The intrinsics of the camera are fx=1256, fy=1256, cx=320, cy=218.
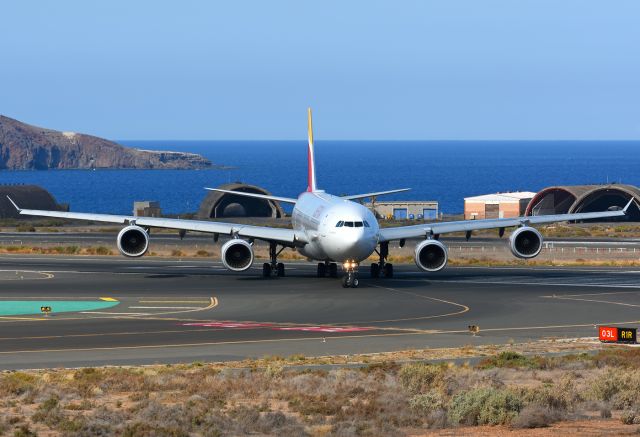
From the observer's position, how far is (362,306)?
5372cm

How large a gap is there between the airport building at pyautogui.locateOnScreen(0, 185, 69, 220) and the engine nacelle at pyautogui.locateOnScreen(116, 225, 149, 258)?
80392 millimetres

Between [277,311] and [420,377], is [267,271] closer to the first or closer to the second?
Result: [277,311]

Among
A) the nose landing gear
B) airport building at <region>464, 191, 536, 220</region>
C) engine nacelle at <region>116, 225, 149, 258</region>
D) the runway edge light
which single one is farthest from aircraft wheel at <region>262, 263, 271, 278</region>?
airport building at <region>464, 191, 536, 220</region>

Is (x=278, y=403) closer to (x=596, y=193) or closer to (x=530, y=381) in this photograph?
(x=530, y=381)

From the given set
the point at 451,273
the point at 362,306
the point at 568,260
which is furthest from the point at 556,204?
the point at 362,306

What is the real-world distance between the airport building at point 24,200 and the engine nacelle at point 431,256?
89.1 metres

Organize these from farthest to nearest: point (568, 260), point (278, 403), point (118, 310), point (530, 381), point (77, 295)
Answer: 1. point (568, 260)
2. point (77, 295)
3. point (118, 310)
4. point (530, 381)
5. point (278, 403)

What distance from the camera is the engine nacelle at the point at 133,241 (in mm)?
66750

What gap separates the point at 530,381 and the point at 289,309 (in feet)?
65.7

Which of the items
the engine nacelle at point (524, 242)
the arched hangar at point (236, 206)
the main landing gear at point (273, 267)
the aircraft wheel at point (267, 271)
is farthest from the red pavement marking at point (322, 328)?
the arched hangar at point (236, 206)

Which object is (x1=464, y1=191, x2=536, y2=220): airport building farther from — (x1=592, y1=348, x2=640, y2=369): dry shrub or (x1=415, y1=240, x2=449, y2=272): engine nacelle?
(x1=592, y1=348, x2=640, y2=369): dry shrub

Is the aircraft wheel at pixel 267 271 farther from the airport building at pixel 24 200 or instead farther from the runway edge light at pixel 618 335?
the airport building at pixel 24 200

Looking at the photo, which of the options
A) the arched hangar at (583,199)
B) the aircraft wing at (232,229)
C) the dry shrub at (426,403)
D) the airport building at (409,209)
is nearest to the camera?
the dry shrub at (426,403)

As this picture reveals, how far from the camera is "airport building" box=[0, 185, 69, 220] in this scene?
14475cm
